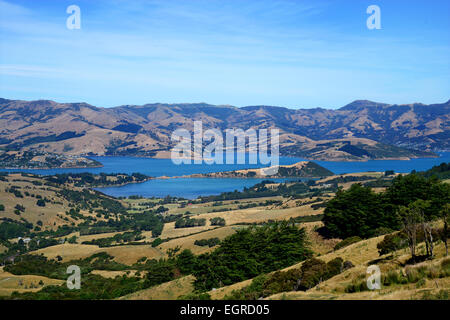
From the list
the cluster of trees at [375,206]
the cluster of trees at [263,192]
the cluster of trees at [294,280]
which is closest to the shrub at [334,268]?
the cluster of trees at [294,280]

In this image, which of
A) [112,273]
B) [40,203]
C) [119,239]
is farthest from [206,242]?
[40,203]

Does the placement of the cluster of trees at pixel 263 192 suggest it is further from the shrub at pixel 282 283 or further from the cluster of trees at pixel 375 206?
the shrub at pixel 282 283

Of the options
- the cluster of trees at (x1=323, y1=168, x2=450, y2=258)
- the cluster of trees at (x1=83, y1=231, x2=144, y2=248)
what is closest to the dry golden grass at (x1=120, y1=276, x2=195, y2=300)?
the cluster of trees at (x1=323, y1=168, x2=450, y2=258)

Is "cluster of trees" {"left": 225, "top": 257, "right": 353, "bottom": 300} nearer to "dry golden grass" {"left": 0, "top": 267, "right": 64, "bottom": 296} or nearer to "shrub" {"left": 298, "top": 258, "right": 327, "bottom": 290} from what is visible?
"shrub" {"left": 298, "top": 258, "right": 327, "bottom": 290}

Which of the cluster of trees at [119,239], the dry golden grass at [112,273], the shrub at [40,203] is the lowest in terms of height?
the cluster of trees at [119,239]

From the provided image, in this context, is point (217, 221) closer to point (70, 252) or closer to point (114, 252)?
point (114, 252)

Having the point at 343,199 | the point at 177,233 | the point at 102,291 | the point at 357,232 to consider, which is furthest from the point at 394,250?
the point at 177,233
